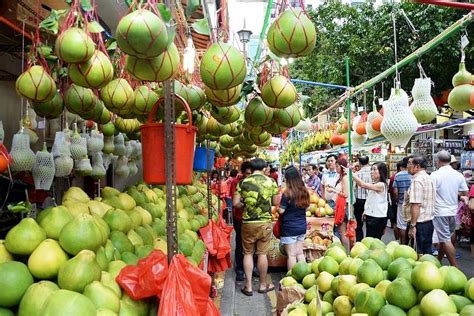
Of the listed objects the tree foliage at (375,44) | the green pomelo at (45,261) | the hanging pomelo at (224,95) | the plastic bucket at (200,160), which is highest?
the tree foliage at (375,44)

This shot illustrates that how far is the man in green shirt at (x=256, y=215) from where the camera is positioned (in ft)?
20.4

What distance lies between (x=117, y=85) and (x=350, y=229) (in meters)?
4.74

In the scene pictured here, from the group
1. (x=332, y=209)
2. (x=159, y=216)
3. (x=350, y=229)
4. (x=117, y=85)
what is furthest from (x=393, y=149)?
(x=117, y=85)

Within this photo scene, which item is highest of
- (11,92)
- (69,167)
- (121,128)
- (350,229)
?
(11,92)

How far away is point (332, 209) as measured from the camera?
8.95m

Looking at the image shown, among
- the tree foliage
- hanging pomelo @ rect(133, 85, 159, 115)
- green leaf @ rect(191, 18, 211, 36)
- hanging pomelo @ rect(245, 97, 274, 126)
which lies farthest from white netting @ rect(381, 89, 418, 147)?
the tree foliage

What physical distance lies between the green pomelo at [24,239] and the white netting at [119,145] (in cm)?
271

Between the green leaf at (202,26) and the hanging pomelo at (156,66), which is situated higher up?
the green leaf at (202,26)

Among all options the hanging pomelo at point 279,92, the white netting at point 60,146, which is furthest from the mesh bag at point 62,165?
the hanging pomelo at point 279,92

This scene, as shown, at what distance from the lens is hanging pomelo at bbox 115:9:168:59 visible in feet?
5.66

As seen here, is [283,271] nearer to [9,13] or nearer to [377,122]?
[377,122]

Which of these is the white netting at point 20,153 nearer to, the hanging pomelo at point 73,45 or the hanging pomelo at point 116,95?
the hanging pomelo at point 116,95

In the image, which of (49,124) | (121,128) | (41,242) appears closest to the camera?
(41,242)

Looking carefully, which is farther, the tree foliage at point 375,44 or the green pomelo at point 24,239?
the tree foliage at point 375,44
